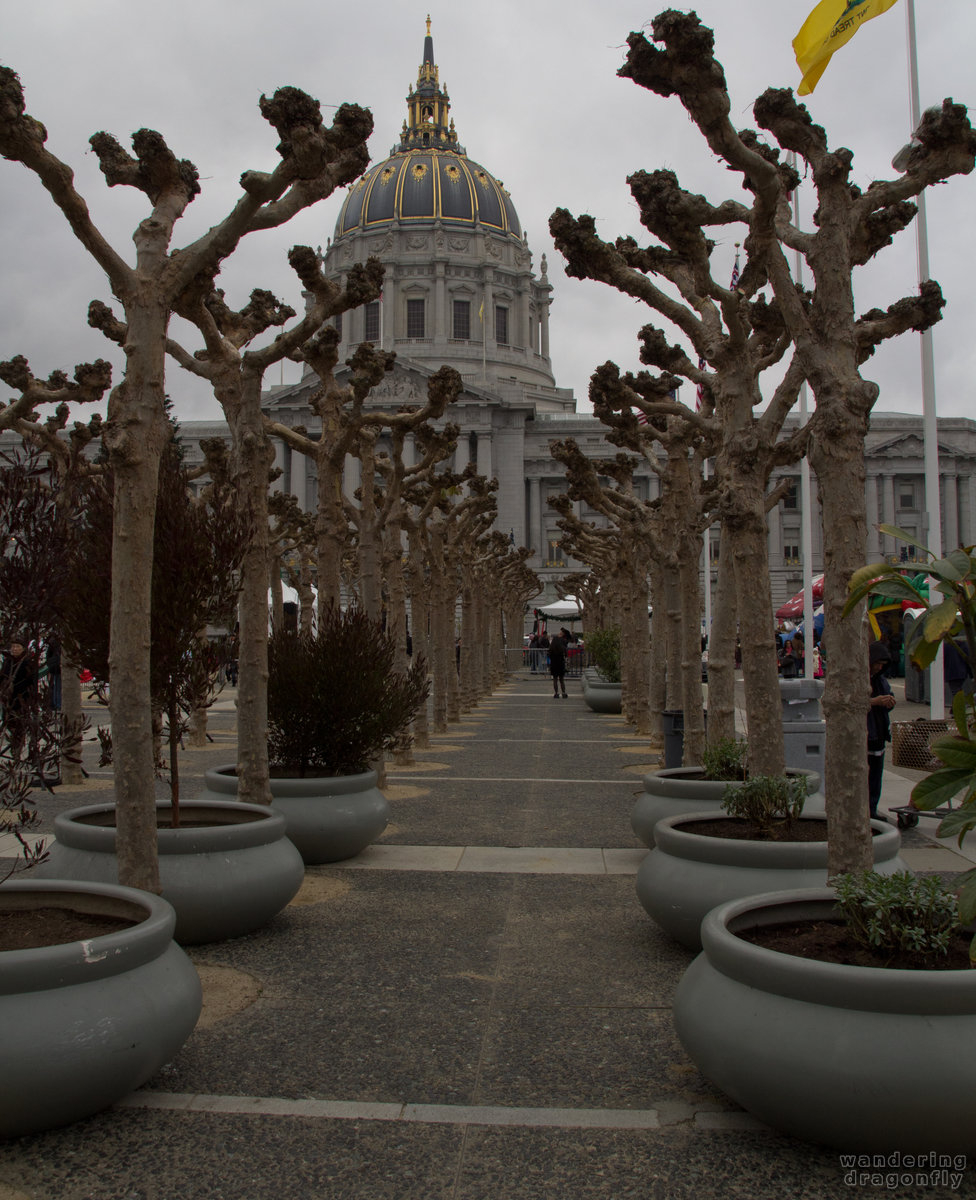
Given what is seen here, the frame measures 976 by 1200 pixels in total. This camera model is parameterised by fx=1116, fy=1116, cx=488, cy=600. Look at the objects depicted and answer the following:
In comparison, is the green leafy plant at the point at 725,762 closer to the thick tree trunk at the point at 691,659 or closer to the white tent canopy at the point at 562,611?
the thick tree trunk at the point at 691,659

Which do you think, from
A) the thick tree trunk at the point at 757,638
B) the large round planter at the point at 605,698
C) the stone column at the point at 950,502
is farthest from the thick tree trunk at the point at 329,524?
the stone column at the point at 950,502

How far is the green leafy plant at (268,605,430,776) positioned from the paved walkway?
1345 millimetres

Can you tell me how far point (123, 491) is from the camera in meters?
5.74

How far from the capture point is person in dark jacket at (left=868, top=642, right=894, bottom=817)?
10.4 m

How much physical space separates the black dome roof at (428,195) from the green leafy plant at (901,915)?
122m

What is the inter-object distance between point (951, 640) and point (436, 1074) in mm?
2722

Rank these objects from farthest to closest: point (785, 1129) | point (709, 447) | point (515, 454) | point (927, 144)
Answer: point (515, 454)
point (709, 447)
point (927, 144)
point (785, 1129)

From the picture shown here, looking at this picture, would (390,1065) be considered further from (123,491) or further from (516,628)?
(516,628)

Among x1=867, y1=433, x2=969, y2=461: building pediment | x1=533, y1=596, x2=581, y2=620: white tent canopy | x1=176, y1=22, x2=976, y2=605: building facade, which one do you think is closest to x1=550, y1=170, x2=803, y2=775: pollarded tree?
x1=533, y1=596, x2=581, y2=620: white tent canopy

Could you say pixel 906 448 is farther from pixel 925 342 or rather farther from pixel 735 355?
pixel 735 355

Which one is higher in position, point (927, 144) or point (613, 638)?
point (927, 144)

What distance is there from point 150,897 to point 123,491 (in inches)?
82.1

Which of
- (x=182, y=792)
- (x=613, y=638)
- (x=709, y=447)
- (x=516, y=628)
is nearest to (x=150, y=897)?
(x=182, y=792)

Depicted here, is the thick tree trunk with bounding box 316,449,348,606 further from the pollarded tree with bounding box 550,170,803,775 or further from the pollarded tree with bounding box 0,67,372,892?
the pollarded tree with bounding box 0,67,372,892
